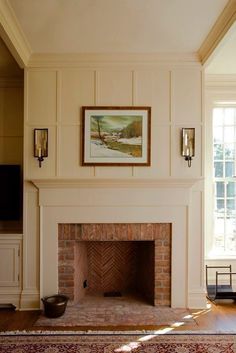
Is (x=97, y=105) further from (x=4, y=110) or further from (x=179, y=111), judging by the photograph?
(x=4, y=110)

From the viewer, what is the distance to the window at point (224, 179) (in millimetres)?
4328

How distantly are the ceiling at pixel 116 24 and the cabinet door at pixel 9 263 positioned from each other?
229cm

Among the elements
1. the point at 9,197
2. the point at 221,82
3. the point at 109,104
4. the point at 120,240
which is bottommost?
the point at 120,240

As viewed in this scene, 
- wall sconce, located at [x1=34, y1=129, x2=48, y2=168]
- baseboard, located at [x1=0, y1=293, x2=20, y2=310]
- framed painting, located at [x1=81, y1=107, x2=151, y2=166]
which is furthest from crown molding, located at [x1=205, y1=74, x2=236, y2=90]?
Result: baseboard, located at [x1=0, y1=293, x2=20, y2=310]

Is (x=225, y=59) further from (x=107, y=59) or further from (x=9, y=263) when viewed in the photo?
A: (x=9, y=263)

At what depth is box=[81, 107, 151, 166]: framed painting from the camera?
3547 mm

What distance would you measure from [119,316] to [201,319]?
888 mm

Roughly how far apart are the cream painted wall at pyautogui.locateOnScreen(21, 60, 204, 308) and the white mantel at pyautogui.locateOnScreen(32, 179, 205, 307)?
27mm

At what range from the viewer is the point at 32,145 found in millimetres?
3586

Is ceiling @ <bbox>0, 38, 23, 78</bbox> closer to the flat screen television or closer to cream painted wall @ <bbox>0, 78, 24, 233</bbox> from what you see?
cream painted wall @ <bbox>0, 78, 24, 233</bbox>

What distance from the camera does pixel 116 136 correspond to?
356 cm

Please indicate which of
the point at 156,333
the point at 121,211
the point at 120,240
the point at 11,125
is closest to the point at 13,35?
the point at 11,125

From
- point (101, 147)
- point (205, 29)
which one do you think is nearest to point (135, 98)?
point (101, 147)

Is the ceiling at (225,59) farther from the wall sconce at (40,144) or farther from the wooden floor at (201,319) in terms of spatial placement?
the wooden floor at (201,319)
